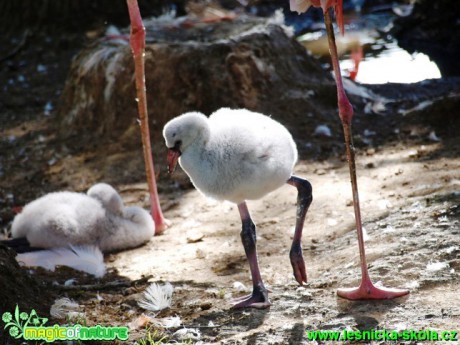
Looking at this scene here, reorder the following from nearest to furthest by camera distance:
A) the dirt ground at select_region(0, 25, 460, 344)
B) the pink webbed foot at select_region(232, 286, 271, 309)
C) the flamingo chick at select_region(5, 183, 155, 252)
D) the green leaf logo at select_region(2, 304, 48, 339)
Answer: the green leaf logo at select_region(2, 304, 48, 339)
the dirt ground at select_region(0, 25, 460, 344)
the pink webbed foot at select_region(232, 286, 271, 309)
the flamingo chick at select_region(5, 183, 155, 252)

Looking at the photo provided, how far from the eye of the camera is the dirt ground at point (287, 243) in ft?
9.58

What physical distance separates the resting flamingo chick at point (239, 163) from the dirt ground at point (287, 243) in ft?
0.55

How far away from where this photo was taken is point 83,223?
13.9 ft

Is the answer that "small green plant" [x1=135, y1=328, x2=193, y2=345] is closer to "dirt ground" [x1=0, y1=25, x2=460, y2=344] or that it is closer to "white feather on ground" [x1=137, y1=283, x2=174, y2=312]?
"dirt ground" [x1=0, y1=25, x2=460, y2=344]

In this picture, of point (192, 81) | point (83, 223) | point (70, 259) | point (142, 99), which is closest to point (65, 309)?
point (70, 259)

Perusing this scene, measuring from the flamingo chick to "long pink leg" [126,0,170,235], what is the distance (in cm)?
10

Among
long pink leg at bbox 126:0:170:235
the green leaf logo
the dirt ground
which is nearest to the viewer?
the green leaf logo

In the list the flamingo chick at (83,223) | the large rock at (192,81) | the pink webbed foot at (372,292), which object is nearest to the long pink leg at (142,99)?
the flamingo chick at (83,223)

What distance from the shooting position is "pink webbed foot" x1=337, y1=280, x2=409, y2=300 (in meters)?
2.95

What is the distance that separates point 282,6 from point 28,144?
4.77 metres

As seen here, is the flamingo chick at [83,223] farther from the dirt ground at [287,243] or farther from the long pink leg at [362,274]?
the long pink leg at [362,274]

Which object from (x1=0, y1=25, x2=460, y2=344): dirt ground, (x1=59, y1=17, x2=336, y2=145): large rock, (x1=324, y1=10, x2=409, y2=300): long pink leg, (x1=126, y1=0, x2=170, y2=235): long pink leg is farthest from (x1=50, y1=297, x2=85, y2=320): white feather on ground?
(x1=59, y1=17, x2=336, y2=145): large rock

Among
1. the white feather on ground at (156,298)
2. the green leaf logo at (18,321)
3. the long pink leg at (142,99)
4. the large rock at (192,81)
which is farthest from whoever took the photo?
the large rock at (192,81)

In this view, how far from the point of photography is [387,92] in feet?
20.4
